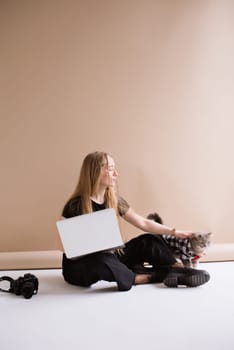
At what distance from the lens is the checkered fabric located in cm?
200

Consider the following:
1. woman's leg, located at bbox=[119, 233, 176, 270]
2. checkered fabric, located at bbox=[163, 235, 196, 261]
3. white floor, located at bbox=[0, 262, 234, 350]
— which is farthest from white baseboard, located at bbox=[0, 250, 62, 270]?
checkered fabric, located at bbox=[163, 235, 196, 261]

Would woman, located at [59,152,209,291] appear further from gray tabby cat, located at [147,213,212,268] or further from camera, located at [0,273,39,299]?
camera, located at [0,273,39,299]

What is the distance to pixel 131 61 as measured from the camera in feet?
7.76

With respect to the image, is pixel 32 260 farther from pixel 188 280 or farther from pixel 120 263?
pixel 188 280

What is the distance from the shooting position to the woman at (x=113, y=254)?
5.90 ft

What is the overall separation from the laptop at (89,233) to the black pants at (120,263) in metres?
0.05

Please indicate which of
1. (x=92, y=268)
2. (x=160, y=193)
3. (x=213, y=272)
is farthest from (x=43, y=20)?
(x=213, y=272)

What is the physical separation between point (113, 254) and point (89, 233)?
166 mm

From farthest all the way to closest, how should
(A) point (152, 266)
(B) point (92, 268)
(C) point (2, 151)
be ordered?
(C) point (2, 151)
(A) point (152, 266)
(B) point (92, 268)

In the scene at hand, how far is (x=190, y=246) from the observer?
200 cm

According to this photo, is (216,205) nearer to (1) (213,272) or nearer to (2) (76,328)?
(1) (213,272)

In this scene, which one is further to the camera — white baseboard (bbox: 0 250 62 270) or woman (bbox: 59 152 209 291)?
white baseboard (bbox: 0 250 62 270)

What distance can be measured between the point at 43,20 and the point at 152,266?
133 centimetres

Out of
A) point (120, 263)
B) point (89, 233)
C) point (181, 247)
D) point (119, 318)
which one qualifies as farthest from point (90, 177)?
point (119, 318)
